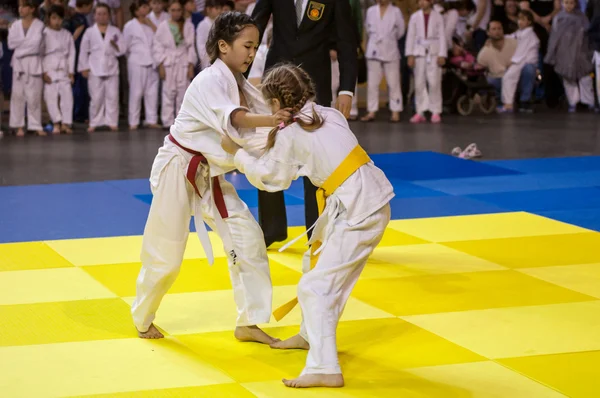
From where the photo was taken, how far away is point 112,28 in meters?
14.2

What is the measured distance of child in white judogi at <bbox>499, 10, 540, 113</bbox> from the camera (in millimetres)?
16766

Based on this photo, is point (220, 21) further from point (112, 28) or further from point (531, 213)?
point (112, 28)

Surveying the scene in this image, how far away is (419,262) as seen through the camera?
23.4ft

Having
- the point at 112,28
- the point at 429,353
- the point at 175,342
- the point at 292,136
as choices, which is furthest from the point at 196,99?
the point at 112,28

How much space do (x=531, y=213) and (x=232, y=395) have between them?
194 inches

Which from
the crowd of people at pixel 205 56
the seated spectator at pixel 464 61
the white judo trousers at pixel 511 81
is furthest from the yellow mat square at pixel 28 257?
the white judo trousers at pixel 511 81

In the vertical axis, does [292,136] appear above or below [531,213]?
above

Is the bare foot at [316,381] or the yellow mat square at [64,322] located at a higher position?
the bare foot at [316,381]

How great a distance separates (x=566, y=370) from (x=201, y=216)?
197cm

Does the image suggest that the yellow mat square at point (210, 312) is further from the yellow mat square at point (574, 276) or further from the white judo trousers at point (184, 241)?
the yellow mat square at point (574, 276)

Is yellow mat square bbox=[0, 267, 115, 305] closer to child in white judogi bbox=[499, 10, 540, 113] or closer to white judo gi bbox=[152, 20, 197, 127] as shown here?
white judo gi bbox=[152, 20, 197, 127]

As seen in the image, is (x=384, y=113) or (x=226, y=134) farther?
(x=384, y=113)

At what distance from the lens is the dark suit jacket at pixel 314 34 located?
7.39m

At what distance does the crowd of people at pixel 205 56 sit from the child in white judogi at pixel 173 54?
1 cm
